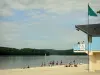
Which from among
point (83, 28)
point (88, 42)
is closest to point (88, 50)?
point (88, 42)

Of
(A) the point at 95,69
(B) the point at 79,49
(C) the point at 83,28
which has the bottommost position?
(A) the point at 95,69

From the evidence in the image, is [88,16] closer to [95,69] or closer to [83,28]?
[83,28]

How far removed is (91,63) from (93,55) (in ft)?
3.27

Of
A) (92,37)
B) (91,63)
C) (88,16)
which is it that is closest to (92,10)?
(88,16)

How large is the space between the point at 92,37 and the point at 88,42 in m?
0.82

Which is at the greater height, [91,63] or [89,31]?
[89,31]

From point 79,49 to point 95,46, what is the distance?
8.48 ft

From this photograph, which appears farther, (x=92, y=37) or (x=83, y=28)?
(x=83, y=28)

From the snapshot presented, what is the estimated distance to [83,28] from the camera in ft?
126

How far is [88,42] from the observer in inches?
1438

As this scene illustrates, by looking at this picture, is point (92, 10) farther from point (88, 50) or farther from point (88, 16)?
point (88, 50)

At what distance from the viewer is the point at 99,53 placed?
3681 centimetres

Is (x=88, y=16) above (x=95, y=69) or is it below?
above

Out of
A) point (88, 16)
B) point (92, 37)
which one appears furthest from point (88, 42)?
point (88, 16)
